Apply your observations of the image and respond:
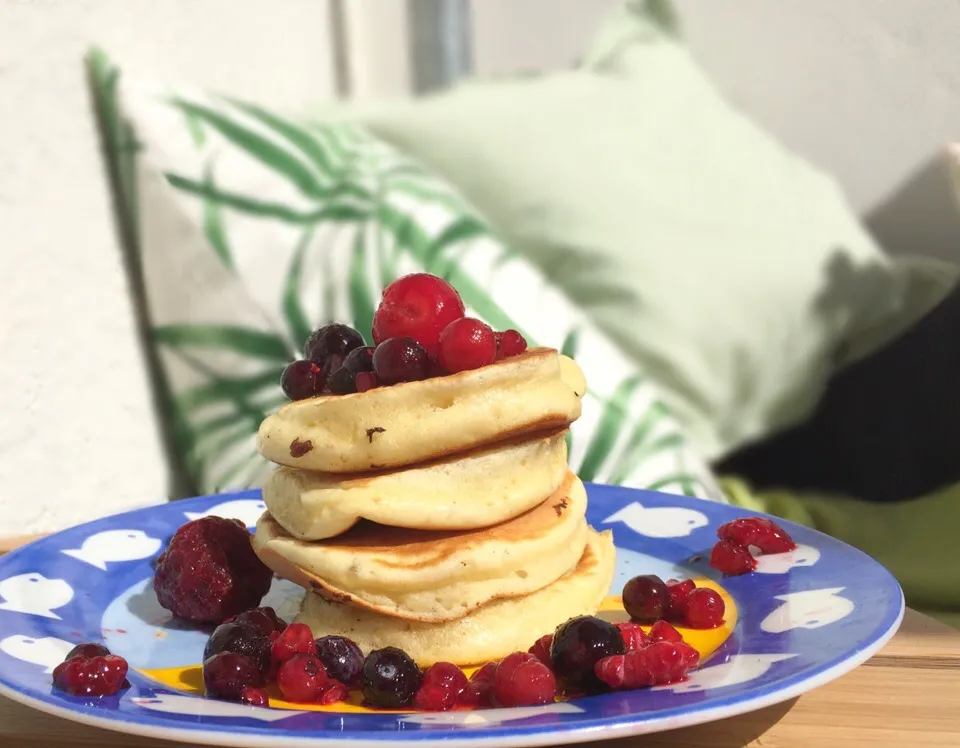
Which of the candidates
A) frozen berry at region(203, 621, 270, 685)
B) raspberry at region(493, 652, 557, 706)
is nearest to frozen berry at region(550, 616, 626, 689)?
raspberry at region(493, 652, 557, 706)

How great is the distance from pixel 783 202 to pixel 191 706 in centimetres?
154

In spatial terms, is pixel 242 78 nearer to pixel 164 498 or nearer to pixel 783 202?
pixel 164 498

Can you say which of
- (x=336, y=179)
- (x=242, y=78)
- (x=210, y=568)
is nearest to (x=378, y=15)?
(x=242, y=78)

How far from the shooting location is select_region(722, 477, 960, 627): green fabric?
1.39m

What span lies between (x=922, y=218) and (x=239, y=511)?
1.68 m

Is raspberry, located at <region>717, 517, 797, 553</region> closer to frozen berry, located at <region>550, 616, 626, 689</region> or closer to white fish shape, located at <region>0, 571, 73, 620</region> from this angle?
frozen berry, located at <region>550, 616, 626, 689</region>

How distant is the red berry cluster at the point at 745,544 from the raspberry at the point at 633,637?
0.22 m

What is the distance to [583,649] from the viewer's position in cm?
78

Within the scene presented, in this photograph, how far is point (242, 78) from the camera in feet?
6.21

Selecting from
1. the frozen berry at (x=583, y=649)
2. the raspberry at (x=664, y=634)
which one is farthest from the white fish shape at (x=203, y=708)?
the raspberry at (x=664, y=634)

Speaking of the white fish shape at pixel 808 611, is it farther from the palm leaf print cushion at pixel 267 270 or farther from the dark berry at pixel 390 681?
the palm leaf print cushion at pixel 267 270

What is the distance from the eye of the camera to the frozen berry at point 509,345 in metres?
0.96

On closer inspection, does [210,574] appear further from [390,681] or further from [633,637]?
[633,637]

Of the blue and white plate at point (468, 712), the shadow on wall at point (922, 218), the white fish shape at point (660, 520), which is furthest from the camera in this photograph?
the shadow on wall at point (922, 218)
